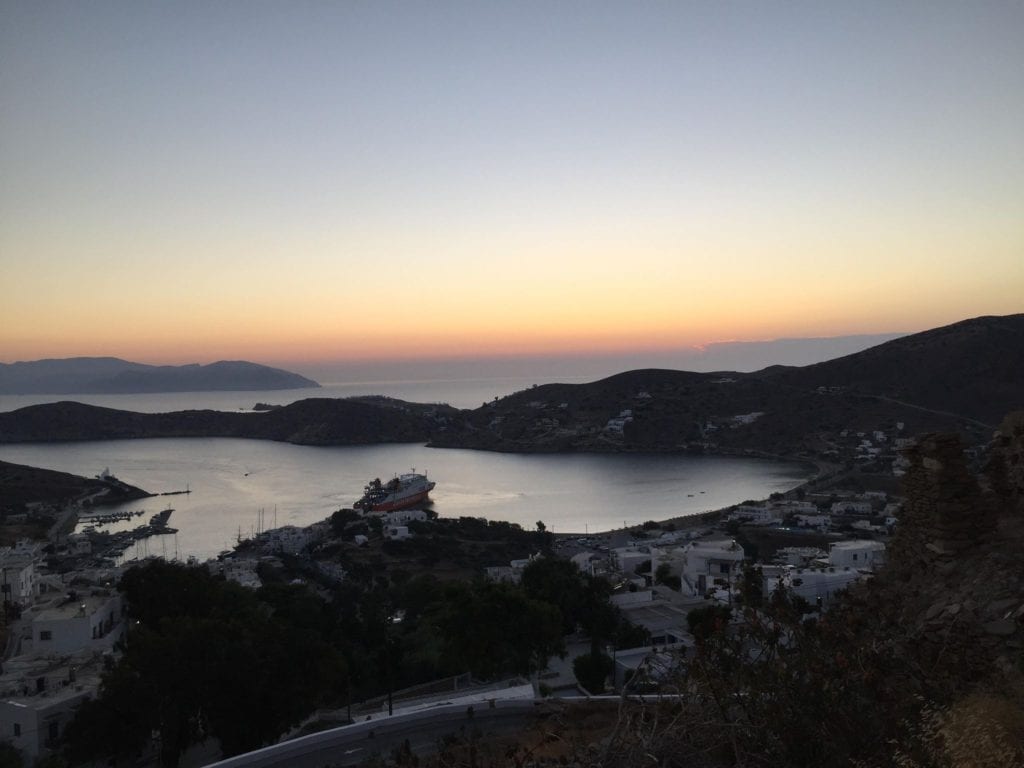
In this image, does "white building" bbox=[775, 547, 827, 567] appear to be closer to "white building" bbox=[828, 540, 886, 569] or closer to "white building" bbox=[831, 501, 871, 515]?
"white building" bbox=[828, 540, 886, 569]

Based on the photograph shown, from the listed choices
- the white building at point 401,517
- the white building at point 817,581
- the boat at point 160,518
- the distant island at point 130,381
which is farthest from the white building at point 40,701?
the distant island at point 130,381

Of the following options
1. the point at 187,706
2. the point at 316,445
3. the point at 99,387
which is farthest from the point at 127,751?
the point at 99,387

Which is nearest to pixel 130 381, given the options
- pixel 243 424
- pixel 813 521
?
pixel 243 424

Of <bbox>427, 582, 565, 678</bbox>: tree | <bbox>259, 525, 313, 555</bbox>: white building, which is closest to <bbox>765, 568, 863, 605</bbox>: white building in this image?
<bbox>427, 582, 565, 678</bbox>: tree

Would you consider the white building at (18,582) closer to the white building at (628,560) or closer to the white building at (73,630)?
the white building at (73,630)

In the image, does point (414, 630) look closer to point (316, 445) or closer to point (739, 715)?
point (739, 715)

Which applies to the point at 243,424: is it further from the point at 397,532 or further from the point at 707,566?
the point at 707,566
